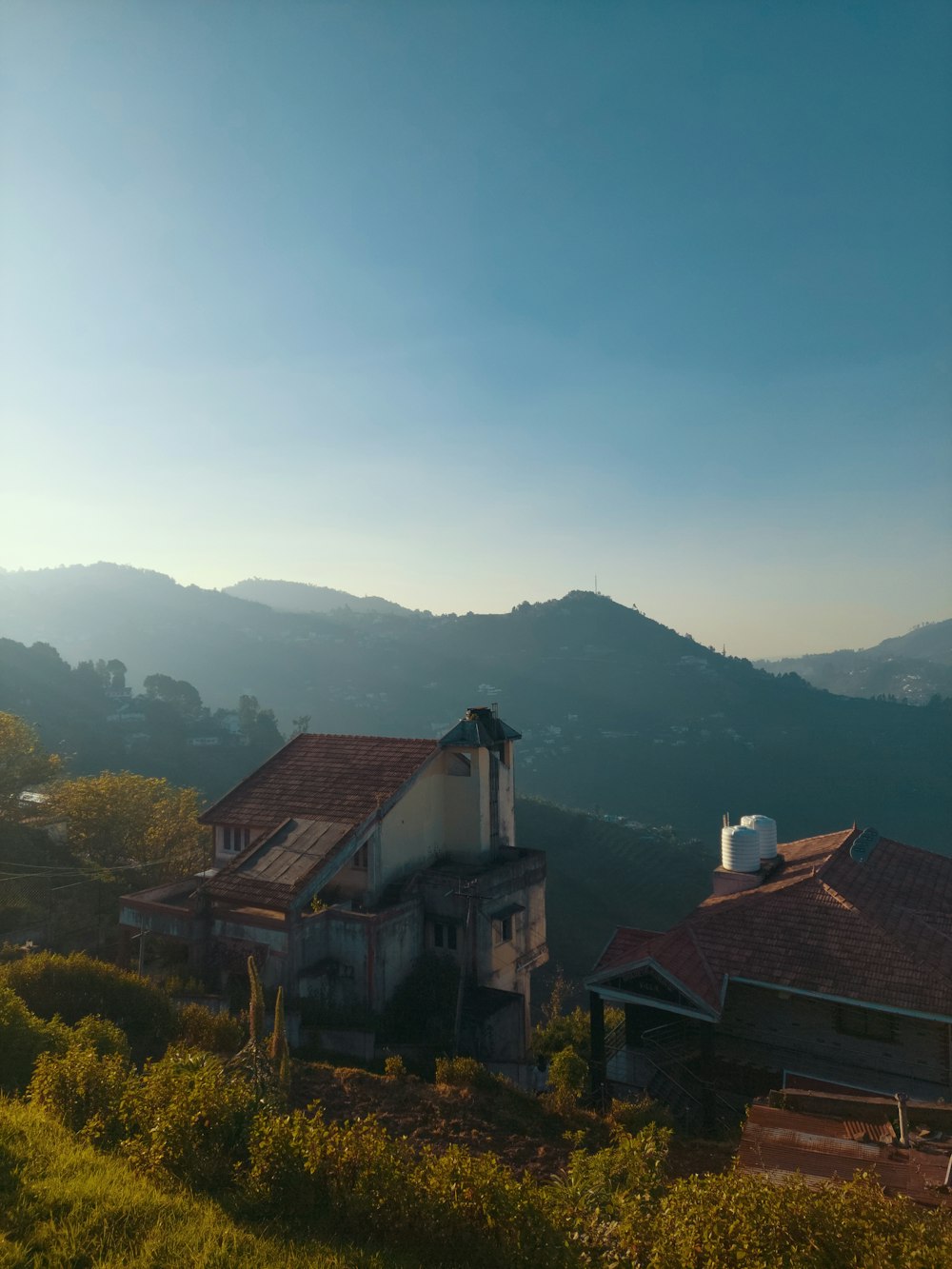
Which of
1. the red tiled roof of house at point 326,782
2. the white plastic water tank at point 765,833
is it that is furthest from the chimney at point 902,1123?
→ the red tiled roof of house at point 326,782

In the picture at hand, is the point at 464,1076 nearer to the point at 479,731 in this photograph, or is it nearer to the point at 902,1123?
the point at 902,1123

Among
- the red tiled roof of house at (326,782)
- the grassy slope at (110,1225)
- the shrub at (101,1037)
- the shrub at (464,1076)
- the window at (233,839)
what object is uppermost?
the red tiled roof of house at (326,782)

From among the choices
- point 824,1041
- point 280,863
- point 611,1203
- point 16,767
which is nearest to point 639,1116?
point 824,1041

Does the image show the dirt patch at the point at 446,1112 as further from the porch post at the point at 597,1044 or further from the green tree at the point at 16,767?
the green tree at the point at 16,767

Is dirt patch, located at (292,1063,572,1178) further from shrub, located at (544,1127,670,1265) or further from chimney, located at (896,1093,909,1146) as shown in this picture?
chimney, located at (896,1093,909,1146)

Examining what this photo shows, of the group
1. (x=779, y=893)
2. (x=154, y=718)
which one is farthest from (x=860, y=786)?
(x=779, y=893)
